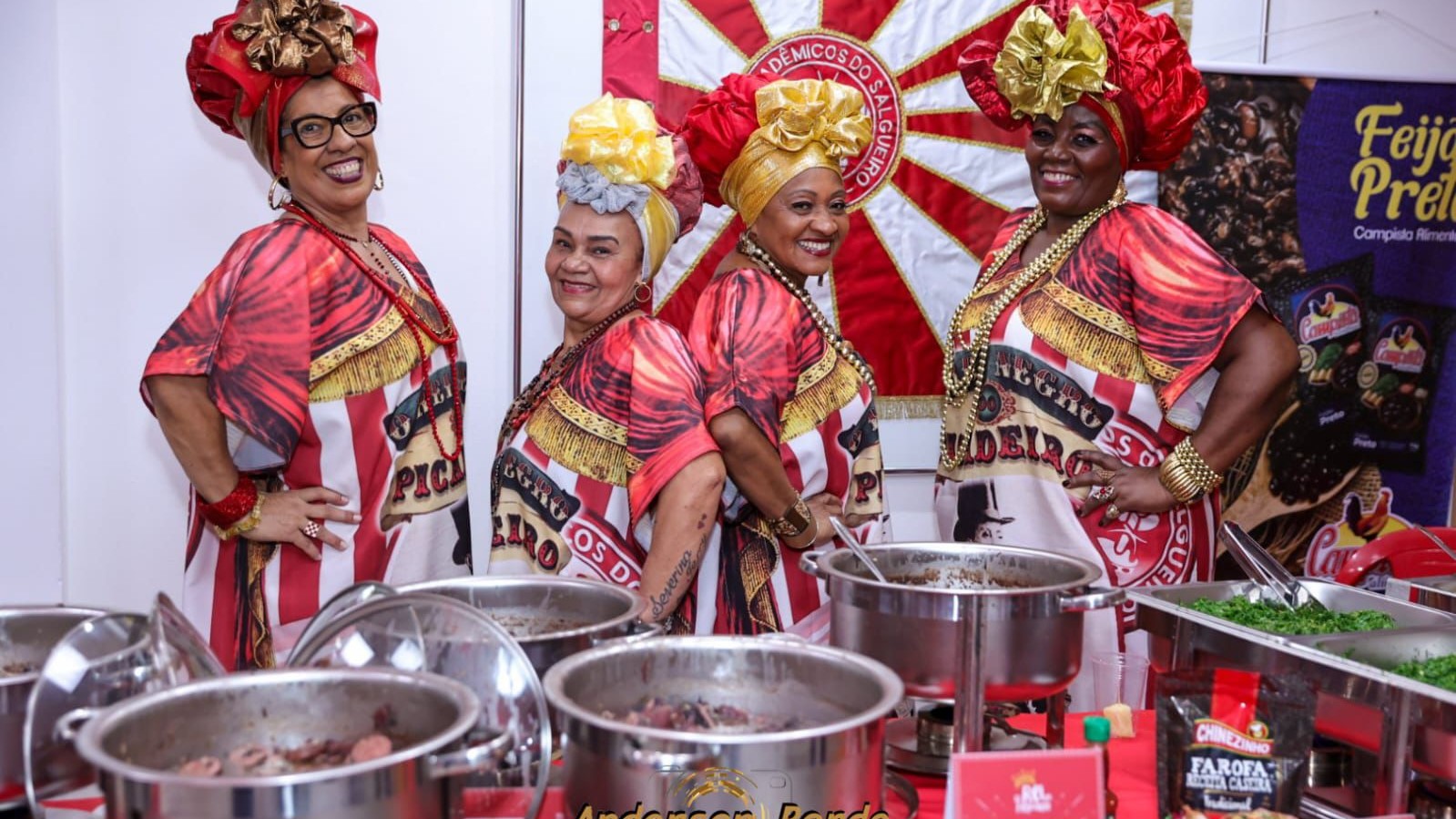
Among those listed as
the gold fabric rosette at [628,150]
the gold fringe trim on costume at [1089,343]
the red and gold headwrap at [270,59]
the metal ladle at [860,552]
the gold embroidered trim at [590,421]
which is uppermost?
the red and gold headwrap at [270,59]

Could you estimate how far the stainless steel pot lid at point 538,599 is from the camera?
1.74 meters

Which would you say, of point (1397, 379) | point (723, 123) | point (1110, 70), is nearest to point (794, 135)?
point (723, 123)

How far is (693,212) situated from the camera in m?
2.89

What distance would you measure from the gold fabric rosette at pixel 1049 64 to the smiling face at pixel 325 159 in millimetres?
1455

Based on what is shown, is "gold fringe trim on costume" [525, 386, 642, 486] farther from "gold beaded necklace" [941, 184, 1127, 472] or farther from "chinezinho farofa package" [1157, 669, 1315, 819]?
"chinezinho farofa package" [1157, 669, 1315, 819]

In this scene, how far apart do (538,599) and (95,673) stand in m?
0.64

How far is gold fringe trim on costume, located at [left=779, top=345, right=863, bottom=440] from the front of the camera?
8.87 feet

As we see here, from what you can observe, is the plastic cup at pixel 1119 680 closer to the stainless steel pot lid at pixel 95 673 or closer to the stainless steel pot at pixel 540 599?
the stainless steel pot at pixel 540 599

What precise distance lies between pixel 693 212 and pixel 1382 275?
234 cm

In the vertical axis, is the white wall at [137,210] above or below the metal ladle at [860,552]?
above

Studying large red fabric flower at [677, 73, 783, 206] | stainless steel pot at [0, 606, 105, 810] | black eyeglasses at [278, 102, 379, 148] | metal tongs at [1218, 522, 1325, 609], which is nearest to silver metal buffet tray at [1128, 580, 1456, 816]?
metal tongs at [1218, 522, 1325, 609]

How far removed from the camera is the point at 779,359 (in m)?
2.62

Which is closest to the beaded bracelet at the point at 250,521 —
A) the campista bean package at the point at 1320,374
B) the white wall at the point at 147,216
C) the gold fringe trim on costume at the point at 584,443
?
the gold fringe trim on costume at the point at 584,443

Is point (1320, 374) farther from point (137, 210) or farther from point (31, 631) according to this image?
point (31, 631)
